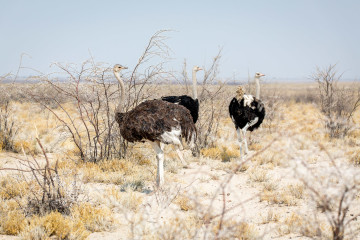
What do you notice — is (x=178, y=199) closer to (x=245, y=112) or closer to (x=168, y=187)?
(x=168, y=187)

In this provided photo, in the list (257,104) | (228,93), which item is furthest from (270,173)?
(228,93)

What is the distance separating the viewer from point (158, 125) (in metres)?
4.97

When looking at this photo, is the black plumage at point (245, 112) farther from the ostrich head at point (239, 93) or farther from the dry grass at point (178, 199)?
the dry grass at point (178, 199)

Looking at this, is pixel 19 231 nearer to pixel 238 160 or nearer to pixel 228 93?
pixel 238 160

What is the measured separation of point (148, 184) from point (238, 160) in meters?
2.97

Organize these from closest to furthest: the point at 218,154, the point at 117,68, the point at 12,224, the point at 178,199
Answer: the point at 12,224
the point at 178,199
the point at 117,68
the point at 218,154

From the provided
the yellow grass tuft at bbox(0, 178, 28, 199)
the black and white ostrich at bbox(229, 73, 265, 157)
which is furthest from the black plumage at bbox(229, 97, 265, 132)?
the yellow grass tuft at bbox(0, 178, 28, 199)

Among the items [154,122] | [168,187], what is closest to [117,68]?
[154,122]

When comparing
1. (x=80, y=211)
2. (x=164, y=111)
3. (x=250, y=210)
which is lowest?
(x=250, y=210)

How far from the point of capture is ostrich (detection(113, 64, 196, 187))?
4953 mm

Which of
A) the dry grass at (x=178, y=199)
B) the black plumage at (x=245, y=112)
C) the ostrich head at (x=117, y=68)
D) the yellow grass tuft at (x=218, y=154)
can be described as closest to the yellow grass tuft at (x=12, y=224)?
the dry grass at (x=178, y=199)

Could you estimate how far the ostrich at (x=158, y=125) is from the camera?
16.3 ft

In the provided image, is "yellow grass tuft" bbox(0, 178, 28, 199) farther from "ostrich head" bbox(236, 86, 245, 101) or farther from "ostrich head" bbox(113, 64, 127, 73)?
"ostrich head" bbox(236, 86, 245, 101)

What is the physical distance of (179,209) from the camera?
472 centimetres
